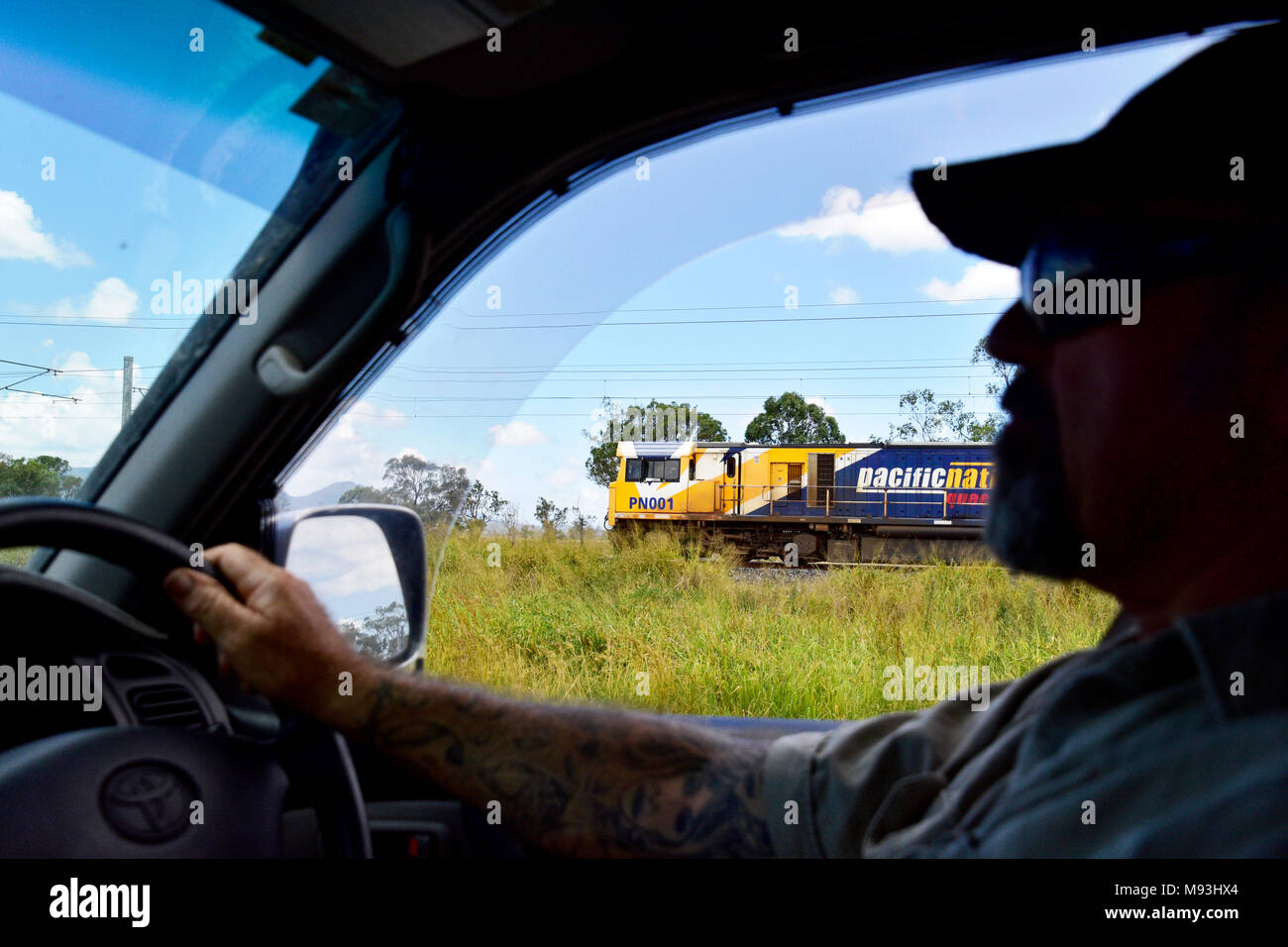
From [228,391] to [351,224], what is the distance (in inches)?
13.7

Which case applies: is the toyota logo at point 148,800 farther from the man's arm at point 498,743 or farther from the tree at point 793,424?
the tree at point 793,424

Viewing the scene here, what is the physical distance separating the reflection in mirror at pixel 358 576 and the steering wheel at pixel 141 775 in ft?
1.25

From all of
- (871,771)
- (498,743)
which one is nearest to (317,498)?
(498,743)

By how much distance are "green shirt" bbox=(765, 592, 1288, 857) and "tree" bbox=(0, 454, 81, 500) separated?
4.11 feet

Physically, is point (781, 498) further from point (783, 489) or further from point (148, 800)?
point (148, 800)

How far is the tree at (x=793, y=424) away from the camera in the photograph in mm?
12039

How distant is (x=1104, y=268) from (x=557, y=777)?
104 cm

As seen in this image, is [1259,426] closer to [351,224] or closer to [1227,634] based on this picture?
[1227,634]

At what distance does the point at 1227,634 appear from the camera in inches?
34.2

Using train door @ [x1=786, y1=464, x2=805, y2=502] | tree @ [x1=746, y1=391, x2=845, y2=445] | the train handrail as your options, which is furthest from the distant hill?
train door @ [x1=786, y1=464, x2=805, y2=502]

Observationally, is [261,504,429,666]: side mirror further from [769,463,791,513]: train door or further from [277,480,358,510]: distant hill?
[769,463,791,513]: train door

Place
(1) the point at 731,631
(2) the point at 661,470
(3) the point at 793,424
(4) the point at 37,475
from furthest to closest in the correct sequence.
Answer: (2) the point at 661,470 → (3) the point at 793,424 → (1) the point at 731,631 → (4) the point at 37,475

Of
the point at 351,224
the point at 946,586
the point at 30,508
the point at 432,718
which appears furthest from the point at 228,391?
the point at 946,586

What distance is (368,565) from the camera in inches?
72.2
